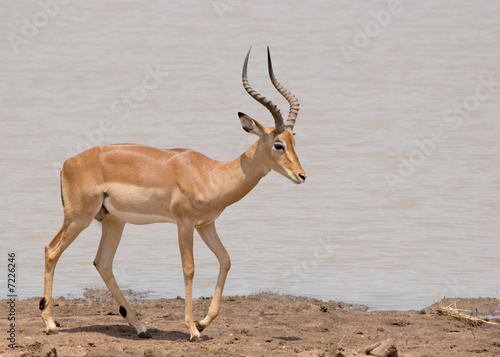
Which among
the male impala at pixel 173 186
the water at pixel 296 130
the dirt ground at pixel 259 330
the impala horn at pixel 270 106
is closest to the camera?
the dirt ground at pixel 259 330

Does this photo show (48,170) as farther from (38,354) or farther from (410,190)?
(38,354)

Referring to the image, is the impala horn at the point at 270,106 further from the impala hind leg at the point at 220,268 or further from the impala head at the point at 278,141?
the impala hind leg at the point at 220,268

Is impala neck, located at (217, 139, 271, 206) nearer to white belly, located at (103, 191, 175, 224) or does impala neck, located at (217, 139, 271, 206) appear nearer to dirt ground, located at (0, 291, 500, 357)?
white belly, located at (103, 191, 175, 224)

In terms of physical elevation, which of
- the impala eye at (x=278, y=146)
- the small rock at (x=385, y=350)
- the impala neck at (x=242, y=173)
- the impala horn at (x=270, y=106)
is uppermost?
the impala horn at (x=270, y=106)

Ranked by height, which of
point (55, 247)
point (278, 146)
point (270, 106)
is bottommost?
point (55, 247)

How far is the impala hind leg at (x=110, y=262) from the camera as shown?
9.31m

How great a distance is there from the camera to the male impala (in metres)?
9.00

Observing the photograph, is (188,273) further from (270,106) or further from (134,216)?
(270,106)

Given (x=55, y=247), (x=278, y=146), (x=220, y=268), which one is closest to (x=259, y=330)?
(x=220, y=268)

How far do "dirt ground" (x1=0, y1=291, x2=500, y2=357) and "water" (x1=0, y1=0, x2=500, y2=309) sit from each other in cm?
86

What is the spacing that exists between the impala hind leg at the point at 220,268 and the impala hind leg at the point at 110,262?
0.66 metres

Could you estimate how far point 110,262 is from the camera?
378 inches

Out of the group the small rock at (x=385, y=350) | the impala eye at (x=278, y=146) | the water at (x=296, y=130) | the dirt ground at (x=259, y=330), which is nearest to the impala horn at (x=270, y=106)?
the impala eye at (x=278, y=146)

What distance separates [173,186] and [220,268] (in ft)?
3.23
